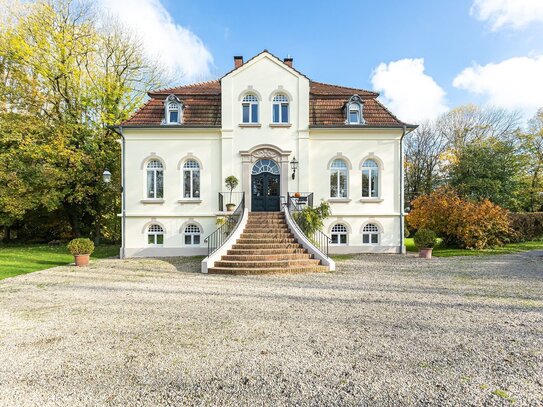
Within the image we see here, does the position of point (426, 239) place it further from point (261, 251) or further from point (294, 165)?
point (261, 251)

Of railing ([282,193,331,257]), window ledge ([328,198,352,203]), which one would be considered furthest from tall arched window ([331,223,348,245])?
window ledge ([328,198,352,203])

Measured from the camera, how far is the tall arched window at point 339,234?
1537 cm

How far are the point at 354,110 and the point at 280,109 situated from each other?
3.79 meters

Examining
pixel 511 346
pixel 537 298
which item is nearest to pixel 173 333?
pixel 511 346

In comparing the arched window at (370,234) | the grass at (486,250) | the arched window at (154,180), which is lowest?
the grass at (486,250)

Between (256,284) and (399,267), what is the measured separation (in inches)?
232

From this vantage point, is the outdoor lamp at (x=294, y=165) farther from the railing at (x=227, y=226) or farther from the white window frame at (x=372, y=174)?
the white window frame at (x=372, y=174)

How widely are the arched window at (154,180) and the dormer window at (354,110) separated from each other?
32.4 ft

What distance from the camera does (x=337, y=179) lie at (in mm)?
15609

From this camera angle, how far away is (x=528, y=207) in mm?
27953

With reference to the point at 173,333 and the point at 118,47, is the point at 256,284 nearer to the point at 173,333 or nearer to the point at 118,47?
the point at 173,333

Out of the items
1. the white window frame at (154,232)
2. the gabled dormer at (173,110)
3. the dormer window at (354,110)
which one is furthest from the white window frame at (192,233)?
the dormer window at (354,110)

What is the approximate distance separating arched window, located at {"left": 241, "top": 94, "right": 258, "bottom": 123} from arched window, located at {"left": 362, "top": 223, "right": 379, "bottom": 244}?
26.0 ft

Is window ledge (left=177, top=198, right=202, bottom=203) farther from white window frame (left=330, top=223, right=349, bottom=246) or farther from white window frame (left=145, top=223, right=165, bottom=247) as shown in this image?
white window frame (left=330, top=223, right=349, bottom=246)
